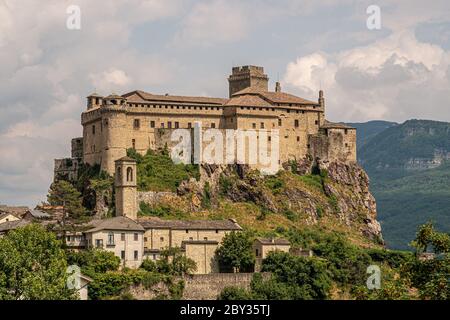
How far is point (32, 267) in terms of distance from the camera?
6669 cm

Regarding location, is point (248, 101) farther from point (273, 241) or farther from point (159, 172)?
point (273, 241)

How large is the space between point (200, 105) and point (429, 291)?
224 feet

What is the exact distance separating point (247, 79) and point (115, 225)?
3565cm

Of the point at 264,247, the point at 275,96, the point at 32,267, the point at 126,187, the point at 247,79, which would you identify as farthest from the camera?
the point at 247,79

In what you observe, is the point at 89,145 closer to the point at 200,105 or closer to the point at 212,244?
the point at 200,105

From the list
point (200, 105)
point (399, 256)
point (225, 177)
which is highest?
point (200, 105)

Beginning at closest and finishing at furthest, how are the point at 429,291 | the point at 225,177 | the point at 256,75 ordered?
the point at 429,291
the point at 225,177
the point at 256,75

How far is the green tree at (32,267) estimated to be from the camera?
5944 cm

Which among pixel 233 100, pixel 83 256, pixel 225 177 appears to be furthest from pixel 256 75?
pixel 83 256

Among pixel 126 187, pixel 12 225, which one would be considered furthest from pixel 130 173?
pixel 12 225

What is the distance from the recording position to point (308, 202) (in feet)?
340

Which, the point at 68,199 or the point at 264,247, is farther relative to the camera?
the point at 68,199

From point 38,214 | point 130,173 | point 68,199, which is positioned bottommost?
point 38,214

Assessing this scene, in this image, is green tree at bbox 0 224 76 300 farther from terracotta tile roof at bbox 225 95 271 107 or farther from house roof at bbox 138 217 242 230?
terracotta tile roof at bbox 225 95 271 107
